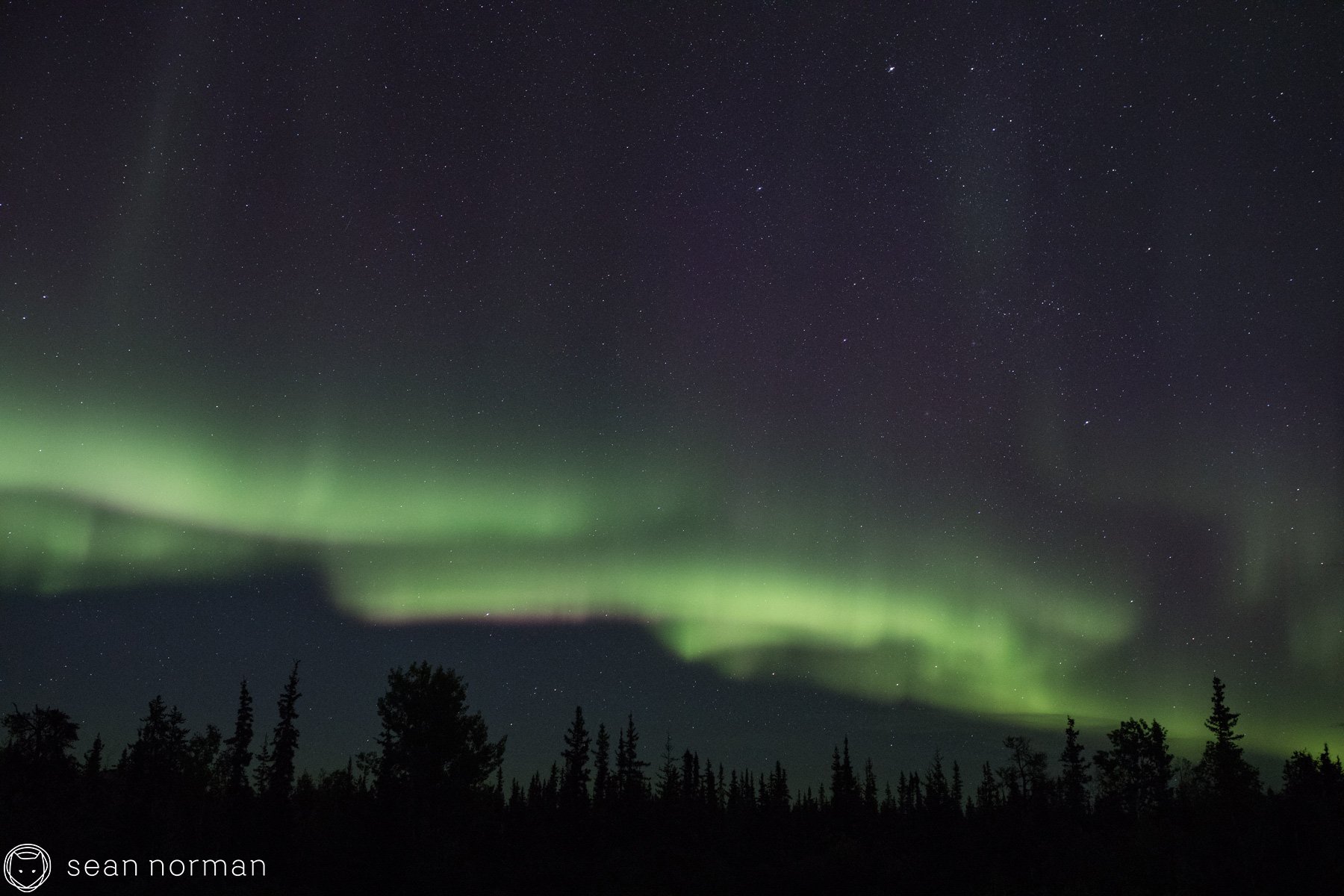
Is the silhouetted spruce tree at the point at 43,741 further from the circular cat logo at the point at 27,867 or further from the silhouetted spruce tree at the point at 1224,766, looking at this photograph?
the silhouetted spruce tree at the point at 1224,766

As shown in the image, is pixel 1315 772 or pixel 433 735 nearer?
pixel 433 735

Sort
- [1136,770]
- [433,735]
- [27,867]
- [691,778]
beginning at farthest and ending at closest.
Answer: [691,778]
[1136,770]
[433,735]
[27,867]

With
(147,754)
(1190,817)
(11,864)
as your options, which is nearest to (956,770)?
(1190,817)

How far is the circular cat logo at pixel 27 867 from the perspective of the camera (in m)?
20.1

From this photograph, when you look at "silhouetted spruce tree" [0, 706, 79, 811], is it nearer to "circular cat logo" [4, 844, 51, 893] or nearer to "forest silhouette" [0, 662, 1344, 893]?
"forest silhouette" [0, 662, 1344, 893]

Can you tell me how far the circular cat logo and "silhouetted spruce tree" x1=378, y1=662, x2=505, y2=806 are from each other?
18167mm

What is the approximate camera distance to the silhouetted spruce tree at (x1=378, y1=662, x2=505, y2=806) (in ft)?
132

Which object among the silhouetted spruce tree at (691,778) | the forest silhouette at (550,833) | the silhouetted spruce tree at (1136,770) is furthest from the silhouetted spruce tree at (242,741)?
the silhouetted spruce tree at (1136,770)

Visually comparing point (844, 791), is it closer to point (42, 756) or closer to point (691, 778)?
point (691, 778)

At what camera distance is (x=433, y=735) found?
4284 cm

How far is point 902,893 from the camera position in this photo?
101 feet

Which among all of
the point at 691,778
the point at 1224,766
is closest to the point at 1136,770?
the point at 1224,766

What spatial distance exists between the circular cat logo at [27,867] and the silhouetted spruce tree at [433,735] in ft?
59.6

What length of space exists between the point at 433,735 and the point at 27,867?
22967 mm
